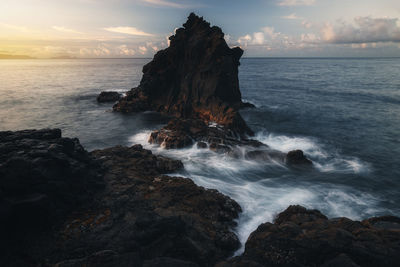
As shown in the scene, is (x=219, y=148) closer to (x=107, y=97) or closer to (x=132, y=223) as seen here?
(x=132, y=223)

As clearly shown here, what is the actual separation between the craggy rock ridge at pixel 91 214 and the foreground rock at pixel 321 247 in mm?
1843

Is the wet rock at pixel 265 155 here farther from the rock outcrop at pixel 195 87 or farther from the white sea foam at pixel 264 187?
the rock outcrop at pixel 195 87

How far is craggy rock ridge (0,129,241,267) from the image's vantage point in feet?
27.3

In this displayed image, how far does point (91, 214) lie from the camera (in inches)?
415

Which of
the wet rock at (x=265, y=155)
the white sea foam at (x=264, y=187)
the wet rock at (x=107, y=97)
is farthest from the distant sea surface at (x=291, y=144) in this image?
the wet rock at (x=107, y=97)

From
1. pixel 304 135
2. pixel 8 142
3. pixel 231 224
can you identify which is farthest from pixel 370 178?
pixel 8 142

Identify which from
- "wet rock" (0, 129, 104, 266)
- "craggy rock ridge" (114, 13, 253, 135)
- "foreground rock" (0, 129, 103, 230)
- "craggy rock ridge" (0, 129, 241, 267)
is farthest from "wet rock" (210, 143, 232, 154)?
"wet rock" (0, 129, 104, 266)

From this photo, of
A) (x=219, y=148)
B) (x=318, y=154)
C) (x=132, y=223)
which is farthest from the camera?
(x=318, y=154)

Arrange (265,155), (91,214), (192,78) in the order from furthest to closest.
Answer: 1. (192,78)
2. (265,155)
3. (91,214)

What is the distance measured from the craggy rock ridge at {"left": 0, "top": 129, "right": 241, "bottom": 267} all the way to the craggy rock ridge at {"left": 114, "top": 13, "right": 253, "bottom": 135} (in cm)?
2087

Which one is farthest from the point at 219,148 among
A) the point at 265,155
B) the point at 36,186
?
the point at 36,186

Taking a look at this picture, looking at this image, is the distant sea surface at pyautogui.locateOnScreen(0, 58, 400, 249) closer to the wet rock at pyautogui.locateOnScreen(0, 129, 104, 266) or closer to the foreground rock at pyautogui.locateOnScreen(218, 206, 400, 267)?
the foreground rock at pyautogui.locateOnScreen(218, 206, 400, 267)

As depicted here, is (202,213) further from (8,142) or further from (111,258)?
(8,142)

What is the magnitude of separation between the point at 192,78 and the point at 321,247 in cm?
3443
